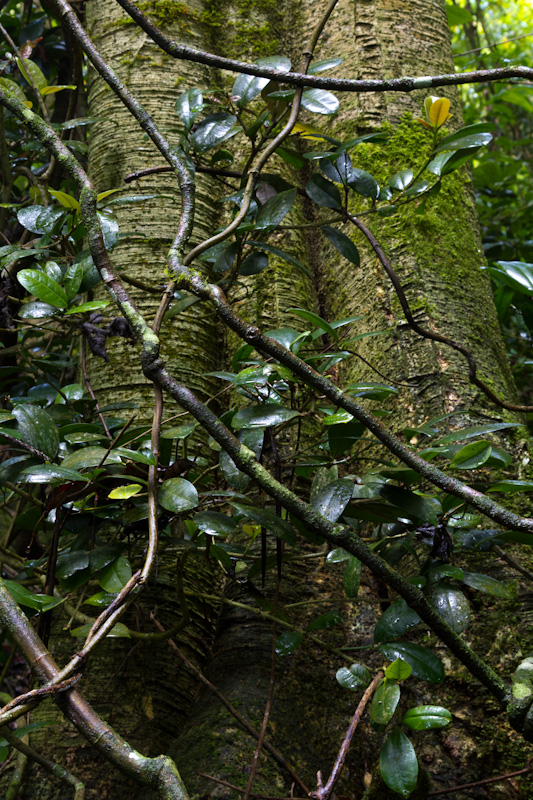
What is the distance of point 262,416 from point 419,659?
347 millimetres

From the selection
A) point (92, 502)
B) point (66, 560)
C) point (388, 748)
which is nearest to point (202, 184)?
point (92, 502)

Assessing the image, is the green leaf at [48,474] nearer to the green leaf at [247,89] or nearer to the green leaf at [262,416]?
the green leaf at [262,416]

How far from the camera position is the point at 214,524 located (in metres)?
0.76

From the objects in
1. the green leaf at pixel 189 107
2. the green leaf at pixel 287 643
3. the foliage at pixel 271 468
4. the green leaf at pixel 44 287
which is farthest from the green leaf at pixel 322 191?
the green leaf at pixel 287 643

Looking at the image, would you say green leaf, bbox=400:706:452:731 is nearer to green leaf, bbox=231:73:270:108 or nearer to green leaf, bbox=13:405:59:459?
green leaf, bbox=13:405:59:459

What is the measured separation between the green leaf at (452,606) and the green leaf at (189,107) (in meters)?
0.83

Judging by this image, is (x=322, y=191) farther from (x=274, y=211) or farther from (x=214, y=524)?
(x=214, y=524)

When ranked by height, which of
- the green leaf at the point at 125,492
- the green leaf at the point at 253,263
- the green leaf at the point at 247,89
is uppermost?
the green leaf at the point at 247,89

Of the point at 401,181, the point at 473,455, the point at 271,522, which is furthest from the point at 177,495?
the point at 401,181

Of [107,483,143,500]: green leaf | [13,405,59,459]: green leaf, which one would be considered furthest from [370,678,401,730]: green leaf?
[13,405,59,459]: green leaf

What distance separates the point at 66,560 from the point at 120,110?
1.28 meters

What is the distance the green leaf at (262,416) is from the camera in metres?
0.74

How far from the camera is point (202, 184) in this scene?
1.59 meters

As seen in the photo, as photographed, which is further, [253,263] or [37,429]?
[253,263]
